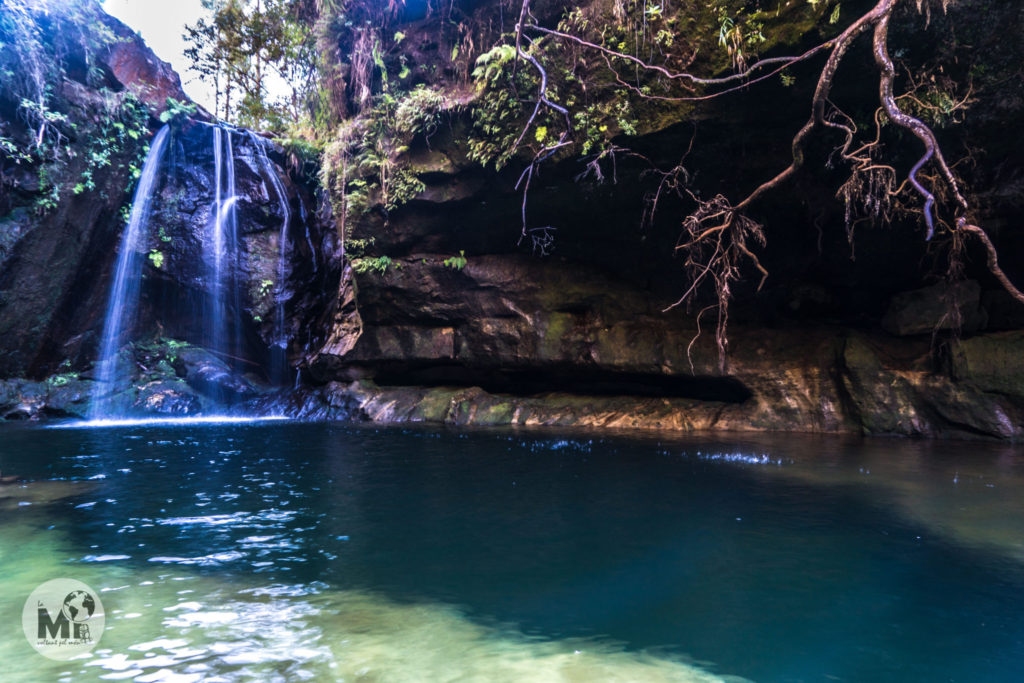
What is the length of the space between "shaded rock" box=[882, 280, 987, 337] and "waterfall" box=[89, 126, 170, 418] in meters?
18.1

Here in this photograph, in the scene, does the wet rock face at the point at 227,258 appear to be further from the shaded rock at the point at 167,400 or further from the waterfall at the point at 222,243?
the shaded rock at the point at 167,400

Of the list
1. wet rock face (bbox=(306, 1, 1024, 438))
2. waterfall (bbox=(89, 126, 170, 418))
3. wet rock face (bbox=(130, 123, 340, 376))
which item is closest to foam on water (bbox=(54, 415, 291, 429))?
wet rock face (bbox=(306, 1, 1024, 438))

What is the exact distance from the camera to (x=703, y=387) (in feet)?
38.7

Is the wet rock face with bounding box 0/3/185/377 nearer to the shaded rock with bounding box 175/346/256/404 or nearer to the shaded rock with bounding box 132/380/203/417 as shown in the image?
the shaded rock with bounding box 132/380/203/417

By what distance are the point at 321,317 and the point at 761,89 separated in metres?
12.5

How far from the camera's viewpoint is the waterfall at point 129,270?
15055mm

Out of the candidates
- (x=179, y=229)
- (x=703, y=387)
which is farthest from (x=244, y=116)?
(x=703, y=387)

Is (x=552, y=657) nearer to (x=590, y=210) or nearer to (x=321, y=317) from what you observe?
(x=590, y=210)

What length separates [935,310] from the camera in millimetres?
10125

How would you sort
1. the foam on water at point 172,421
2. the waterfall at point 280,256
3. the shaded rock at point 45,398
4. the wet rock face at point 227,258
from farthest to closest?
the waterfall at point 280,256, the wet rock face at point 227,258, the shaded rock at point 45,398, the foam on water at point 172,421

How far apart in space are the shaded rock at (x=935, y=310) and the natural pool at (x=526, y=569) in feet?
13.2

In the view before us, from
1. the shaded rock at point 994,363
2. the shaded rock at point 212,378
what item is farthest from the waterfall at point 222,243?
the shaded rock at point 994,363

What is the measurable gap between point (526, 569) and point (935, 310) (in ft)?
33.6

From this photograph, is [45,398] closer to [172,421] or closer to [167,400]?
[167,400]
